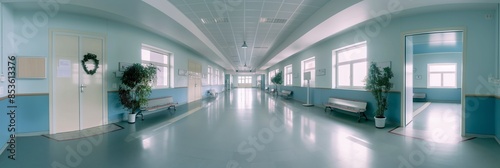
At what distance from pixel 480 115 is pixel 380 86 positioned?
5.45ft

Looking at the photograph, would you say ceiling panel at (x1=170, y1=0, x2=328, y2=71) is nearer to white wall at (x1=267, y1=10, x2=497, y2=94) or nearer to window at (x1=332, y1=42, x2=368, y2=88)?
white wall at (x1=267, y1=10, x2=497, y2=94)

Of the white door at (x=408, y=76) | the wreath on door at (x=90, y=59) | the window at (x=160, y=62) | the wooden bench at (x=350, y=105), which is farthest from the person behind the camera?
the window at (x=160, y=62)

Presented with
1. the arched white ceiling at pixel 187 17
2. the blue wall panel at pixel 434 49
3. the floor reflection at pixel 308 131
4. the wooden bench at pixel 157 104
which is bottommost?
the floor reflection at pixel 308 131

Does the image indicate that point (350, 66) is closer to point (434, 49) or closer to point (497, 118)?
point (497, 118)

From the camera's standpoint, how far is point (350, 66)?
5672 mm

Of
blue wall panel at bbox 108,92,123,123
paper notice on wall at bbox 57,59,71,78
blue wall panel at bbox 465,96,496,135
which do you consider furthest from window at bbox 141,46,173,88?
blue wall panel at bbox 465,96,496,135

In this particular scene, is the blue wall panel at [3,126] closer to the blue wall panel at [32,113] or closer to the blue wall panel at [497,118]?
the blue wall panel at [32,113]

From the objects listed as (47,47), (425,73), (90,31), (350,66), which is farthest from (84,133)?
(425,73)

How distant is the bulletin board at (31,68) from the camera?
3.25m

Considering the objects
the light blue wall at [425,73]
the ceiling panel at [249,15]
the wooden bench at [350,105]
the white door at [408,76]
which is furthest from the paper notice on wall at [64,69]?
the light blue wall at [425,73]

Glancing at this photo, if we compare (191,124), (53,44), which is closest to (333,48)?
(191,124)

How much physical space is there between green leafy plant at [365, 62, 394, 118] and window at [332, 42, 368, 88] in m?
0.79

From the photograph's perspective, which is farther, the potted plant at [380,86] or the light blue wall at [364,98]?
the light blue wall at [364,98]

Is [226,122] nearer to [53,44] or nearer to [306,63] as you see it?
[53,44]
